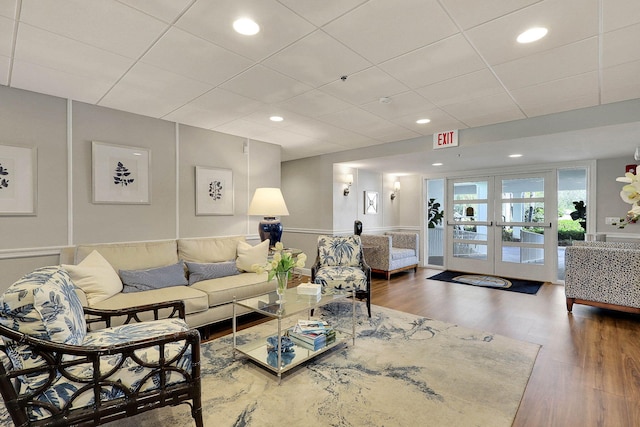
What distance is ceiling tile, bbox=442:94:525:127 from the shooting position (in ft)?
10.1

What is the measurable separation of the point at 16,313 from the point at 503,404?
274 centimetres

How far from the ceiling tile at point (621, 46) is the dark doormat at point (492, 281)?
355 centimetres

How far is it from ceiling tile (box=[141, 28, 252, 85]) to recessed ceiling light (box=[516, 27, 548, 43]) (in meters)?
1.87

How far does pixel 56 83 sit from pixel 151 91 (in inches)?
30.2

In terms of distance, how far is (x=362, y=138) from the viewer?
4.61m

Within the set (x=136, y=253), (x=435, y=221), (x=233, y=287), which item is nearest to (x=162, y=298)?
(x=233, y=287)

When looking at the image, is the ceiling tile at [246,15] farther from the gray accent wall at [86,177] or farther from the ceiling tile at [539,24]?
the gray accent wall at [86,177]

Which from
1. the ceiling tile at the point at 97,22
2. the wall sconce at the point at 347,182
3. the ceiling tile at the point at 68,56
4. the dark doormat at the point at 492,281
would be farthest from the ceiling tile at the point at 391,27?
the dark doormat at the point at 492,281

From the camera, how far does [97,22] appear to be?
1872 millimetres

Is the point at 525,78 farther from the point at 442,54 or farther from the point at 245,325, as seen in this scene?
the point at 245,325

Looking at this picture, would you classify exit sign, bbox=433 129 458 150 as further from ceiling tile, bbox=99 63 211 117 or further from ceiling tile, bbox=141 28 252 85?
ceiling tile, bbox=99 63 211 117

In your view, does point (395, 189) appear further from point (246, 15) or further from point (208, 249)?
point (246, 15)

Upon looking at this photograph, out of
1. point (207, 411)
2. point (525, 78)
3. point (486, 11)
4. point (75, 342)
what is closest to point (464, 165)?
point (525, 78)

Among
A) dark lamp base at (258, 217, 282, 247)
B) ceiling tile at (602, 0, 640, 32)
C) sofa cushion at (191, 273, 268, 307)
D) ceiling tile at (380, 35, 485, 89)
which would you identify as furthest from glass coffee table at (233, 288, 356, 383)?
ceiling tile at (602, 0, 640, 32)
